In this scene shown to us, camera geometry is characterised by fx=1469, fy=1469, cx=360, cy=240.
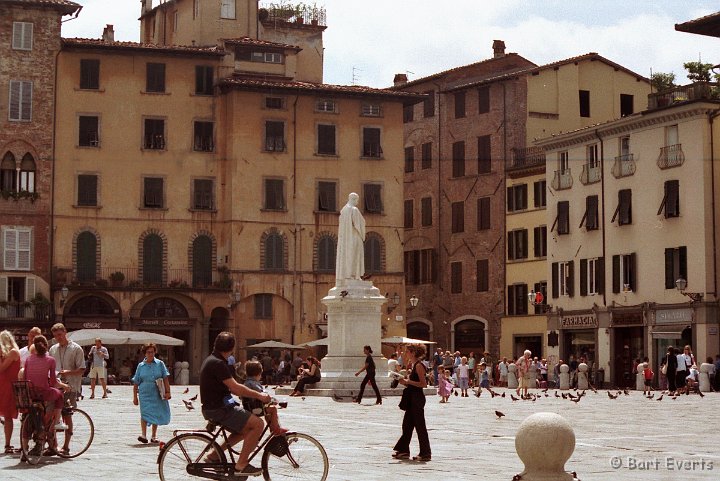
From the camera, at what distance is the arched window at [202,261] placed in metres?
65.6

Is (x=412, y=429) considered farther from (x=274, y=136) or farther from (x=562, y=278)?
(x=274, y=136)

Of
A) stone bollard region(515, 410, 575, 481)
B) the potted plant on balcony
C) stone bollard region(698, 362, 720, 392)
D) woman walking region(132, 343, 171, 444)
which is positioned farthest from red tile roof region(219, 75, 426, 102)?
stone bollard region(515, 410, 575, 481)

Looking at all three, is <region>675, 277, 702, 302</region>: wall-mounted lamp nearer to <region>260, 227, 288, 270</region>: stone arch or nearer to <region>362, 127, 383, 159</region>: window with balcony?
<region>362, 127, 383, 159</region>: window with balcony

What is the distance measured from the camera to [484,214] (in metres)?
72.1

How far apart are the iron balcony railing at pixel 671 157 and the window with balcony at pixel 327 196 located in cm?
1639

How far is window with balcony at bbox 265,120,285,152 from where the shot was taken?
67312mm

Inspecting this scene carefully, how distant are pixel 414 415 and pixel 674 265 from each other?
132 feet

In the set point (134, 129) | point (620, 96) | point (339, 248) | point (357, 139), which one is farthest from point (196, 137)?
point (339, 248)

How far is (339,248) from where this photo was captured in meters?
41.2

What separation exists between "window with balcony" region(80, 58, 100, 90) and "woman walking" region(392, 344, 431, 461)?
48067 mm

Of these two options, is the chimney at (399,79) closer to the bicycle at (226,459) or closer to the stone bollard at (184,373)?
the stone bollard at (184,373)

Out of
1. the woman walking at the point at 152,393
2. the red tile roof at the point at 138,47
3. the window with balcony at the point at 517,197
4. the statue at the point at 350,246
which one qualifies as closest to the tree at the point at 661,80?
the window with balcony at the point at 517,197

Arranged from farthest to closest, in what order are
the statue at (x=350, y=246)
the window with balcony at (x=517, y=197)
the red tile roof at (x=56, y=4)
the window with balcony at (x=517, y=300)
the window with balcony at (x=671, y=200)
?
1. the window with balcony at (x=517, y=197)
2. the window with balcony at (x=517, y=300)
3. the red tile roof at (x=56, y=4)
4. the window with balcony at (x=671, y=200)
5. the statue at (x=350, y=246)

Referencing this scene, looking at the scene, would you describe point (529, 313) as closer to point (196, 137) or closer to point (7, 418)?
point (196, 137)
